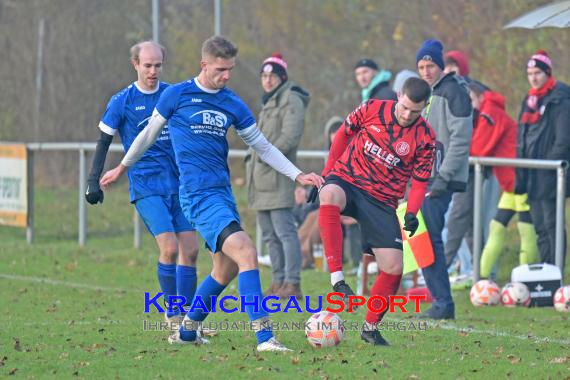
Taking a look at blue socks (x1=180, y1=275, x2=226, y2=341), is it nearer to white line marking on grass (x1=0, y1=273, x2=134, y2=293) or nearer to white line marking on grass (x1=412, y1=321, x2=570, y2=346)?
white line marking on grass (x1=412, y1=321, x2=570, y2=346)

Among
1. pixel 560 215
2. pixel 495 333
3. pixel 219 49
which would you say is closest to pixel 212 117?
pixel 219 49

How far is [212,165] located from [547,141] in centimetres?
546

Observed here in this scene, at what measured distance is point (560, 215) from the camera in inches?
503

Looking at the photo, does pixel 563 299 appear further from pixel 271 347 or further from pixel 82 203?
pixel 82 203

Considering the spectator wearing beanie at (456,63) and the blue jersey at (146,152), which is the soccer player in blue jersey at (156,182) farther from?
the spectator wearing beanie at (456,63)

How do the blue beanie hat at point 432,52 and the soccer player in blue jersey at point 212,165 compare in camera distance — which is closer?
the soccer player in blue jersey at point 212,165

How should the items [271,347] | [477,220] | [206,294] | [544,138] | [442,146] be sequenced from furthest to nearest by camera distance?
[477,220]
[544,138]
[442,146]
[206,294]
[271,347]

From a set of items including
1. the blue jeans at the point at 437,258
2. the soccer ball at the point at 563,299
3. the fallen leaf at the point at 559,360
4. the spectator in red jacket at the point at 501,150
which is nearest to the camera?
the fallen leaf at the point at 559,360

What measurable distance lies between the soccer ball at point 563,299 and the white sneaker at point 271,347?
399 cm

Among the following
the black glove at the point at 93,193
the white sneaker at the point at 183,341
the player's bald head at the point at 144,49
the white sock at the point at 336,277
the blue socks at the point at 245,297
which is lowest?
the white sneaker at the point at 183,341

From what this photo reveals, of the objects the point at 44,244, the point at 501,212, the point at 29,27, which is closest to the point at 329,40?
the point at 29,27

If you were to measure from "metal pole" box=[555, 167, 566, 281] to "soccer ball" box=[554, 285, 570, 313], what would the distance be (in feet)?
2.09

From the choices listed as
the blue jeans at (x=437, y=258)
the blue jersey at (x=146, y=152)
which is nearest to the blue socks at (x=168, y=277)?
the blue jersey at (x=146, y=152)

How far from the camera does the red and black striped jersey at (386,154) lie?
938 centimetres
